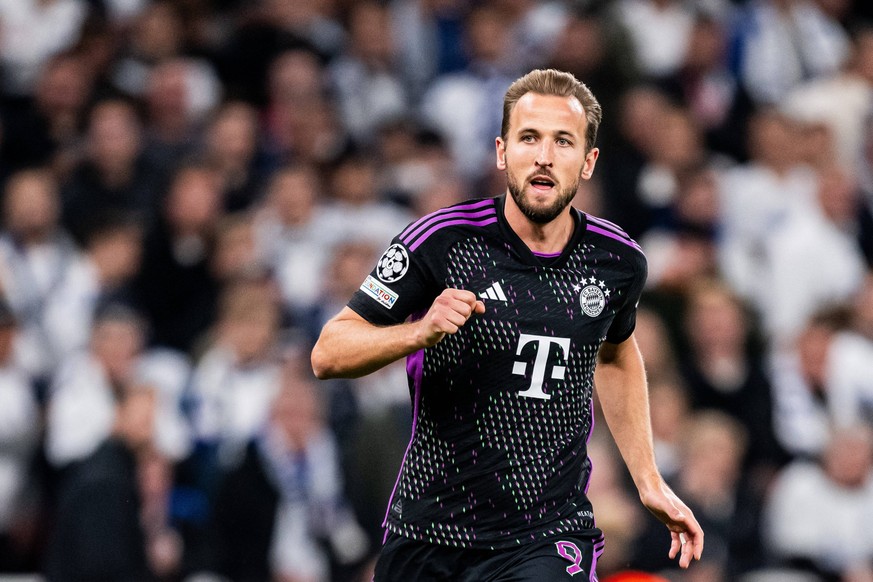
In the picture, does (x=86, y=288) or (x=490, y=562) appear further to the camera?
(x=86, y=288)

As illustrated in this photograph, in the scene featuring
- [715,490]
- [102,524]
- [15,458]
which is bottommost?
[102,524]

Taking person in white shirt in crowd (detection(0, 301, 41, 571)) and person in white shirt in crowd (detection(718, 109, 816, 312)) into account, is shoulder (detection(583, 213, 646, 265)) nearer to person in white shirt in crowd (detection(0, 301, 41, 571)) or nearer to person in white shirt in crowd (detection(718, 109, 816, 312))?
person in white shirt in crowd (detection(0, 301, 41, 571))

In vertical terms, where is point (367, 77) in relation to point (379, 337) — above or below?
above

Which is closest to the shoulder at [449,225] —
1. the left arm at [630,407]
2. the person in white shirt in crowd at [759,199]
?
the left arm at [630,407]

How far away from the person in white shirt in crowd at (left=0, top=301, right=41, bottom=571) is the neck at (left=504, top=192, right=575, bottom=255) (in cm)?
488

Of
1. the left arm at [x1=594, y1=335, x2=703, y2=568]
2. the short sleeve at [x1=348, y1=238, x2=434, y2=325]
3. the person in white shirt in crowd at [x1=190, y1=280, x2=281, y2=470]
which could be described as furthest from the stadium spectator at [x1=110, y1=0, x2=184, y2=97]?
the short sleeve at [x1=348, y1=238, x2=434, y2=325]

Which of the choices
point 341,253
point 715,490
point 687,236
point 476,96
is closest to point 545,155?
point 715,490

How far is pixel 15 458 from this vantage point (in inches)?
340

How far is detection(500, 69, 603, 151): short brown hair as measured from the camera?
14.9ft

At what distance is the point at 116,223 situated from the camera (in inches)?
373

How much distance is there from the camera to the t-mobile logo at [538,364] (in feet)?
14.7

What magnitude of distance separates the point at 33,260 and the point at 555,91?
5.60 meters

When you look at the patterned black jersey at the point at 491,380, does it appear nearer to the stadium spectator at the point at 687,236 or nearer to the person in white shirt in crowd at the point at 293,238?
the person in white shirt in crowd at the point at 293,238

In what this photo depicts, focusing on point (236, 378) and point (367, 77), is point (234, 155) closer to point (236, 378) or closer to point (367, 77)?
point (367, 77)
